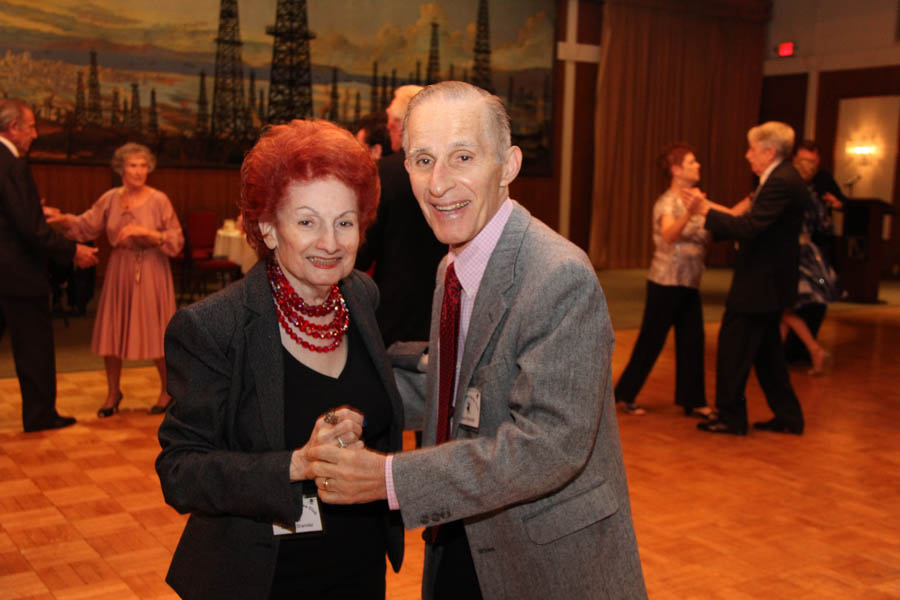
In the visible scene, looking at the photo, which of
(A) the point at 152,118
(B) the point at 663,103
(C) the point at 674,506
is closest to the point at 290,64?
(A) the point at 152,118

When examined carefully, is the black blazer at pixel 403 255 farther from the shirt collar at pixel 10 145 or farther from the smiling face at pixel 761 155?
the shirt collar at pixel 10 145

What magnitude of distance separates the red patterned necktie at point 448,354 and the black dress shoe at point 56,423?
14.3ft

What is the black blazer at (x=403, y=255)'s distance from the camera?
405 centimetres

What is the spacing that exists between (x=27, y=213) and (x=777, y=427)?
4.67 meters

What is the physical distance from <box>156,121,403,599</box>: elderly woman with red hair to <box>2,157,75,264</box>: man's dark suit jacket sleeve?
388 centimetres

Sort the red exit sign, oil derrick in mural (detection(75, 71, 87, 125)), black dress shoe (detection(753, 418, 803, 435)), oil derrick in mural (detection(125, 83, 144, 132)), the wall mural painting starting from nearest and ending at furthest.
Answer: black dress shoe (detection(753, 418, 803, 435)) < the wall mural painting < oil derrick in mural (detection(75, 71, 87, 125)) < oil derrick in mural (detection(125, 83, 144, 132)) < the red exit sign

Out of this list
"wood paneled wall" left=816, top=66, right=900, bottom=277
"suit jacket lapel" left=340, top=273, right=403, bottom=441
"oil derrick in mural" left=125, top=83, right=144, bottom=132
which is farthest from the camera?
"wood paneled wall" left=816, top=66, right=900, bottom=277

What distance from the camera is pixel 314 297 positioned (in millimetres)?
1923

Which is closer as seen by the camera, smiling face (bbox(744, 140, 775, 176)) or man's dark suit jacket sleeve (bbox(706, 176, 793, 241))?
man's dark suit jacket sleeve (bbox(706, 176, 793, 241))

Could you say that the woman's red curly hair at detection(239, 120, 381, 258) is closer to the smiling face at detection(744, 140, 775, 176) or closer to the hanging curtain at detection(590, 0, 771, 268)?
the smiling face at detection(744, 140, 775, 176)

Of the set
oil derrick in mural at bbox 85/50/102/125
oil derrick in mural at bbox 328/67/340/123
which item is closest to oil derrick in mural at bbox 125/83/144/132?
oil derrick in mural at bbox 85/50/102/125

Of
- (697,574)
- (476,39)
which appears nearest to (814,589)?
(697,574)

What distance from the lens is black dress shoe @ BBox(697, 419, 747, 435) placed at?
570 centimetres

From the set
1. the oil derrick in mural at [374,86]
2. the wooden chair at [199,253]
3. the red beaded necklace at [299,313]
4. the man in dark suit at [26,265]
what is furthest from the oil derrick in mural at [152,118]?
the red beaded necklace at [299,313]
